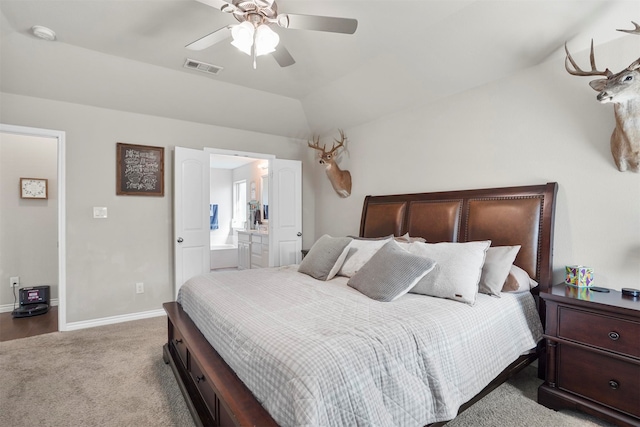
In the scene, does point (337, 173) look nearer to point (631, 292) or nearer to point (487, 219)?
point (487, 219)

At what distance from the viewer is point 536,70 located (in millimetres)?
2553

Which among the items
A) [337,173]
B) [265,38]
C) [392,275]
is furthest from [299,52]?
[392,275]

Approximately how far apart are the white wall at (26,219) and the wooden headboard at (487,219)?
4549 millimetres

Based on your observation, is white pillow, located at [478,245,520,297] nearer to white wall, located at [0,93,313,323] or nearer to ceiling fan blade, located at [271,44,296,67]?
ceiling fan blade, located at [271,44,296,67]

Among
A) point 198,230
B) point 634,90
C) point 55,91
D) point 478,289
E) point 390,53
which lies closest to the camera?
point 634,90

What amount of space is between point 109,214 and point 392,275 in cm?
339

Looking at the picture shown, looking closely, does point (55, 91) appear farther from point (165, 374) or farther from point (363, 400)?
point (363, 400)

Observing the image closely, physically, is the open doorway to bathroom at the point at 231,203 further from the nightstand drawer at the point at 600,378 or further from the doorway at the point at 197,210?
the nightstand drawer at the point at 600,378

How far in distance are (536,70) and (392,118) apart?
1512mm

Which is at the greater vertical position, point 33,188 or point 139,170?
point 139,170

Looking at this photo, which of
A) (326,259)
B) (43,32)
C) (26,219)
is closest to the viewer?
(43,32)

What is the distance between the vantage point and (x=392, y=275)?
2.12 metres

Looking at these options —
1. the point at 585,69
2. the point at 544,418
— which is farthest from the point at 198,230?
the point at 585,69

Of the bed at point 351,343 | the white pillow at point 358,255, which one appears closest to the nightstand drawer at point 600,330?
the bed at point 351,343
